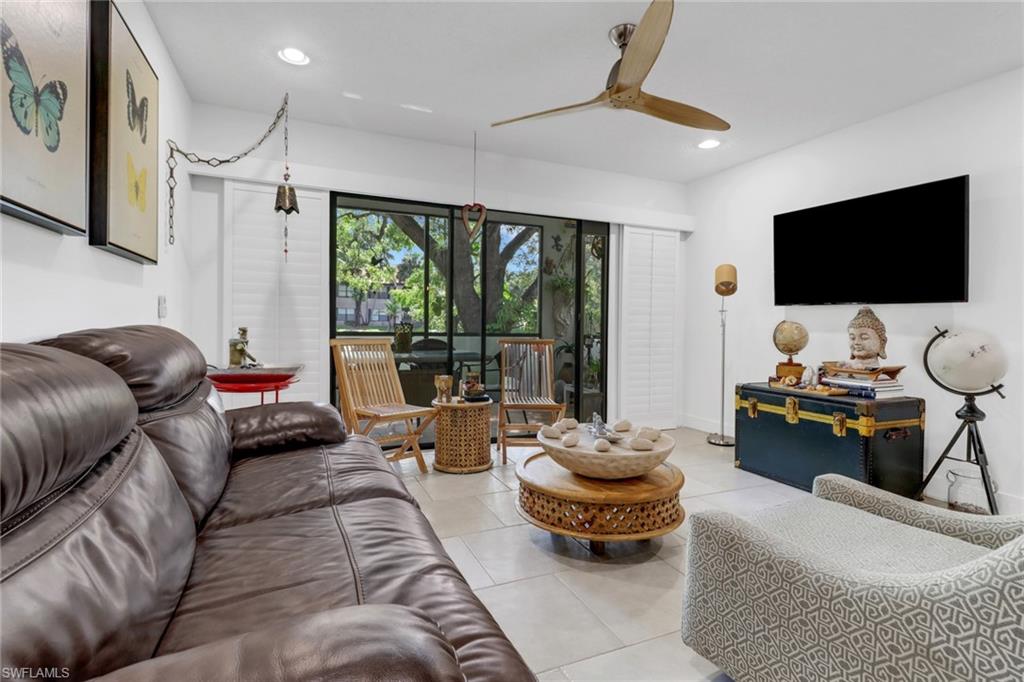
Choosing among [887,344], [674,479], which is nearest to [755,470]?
[887,344]

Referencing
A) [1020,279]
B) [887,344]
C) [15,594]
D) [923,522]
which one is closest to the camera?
[15,594]

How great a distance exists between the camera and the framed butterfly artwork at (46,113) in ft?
3.90

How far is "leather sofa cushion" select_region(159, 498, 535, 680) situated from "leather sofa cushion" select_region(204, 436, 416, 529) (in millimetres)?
87

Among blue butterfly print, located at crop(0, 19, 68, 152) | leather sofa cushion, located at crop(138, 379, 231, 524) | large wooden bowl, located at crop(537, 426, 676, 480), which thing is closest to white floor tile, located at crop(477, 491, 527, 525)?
large wooden bowl, located at crop(537, 426, 676, 480)

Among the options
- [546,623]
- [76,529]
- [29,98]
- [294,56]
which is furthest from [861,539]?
[294,56]

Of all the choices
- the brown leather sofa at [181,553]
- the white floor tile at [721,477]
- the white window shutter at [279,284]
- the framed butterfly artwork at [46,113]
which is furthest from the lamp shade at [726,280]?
the framed butterfly artwork at [46,113]

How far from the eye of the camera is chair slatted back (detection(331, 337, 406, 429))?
3.43 m

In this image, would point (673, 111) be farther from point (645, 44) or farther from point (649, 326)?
point (649, 326)

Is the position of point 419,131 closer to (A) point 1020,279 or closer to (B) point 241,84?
(B) point 241,84

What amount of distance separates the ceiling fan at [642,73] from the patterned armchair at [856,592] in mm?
1789

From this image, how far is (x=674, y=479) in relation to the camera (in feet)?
7.33

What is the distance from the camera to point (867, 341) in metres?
3.23

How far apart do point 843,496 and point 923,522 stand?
0.22m

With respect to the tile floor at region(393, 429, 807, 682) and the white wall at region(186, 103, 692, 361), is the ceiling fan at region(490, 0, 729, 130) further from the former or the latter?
the tile floor at region(393, 429, 807, 682)
